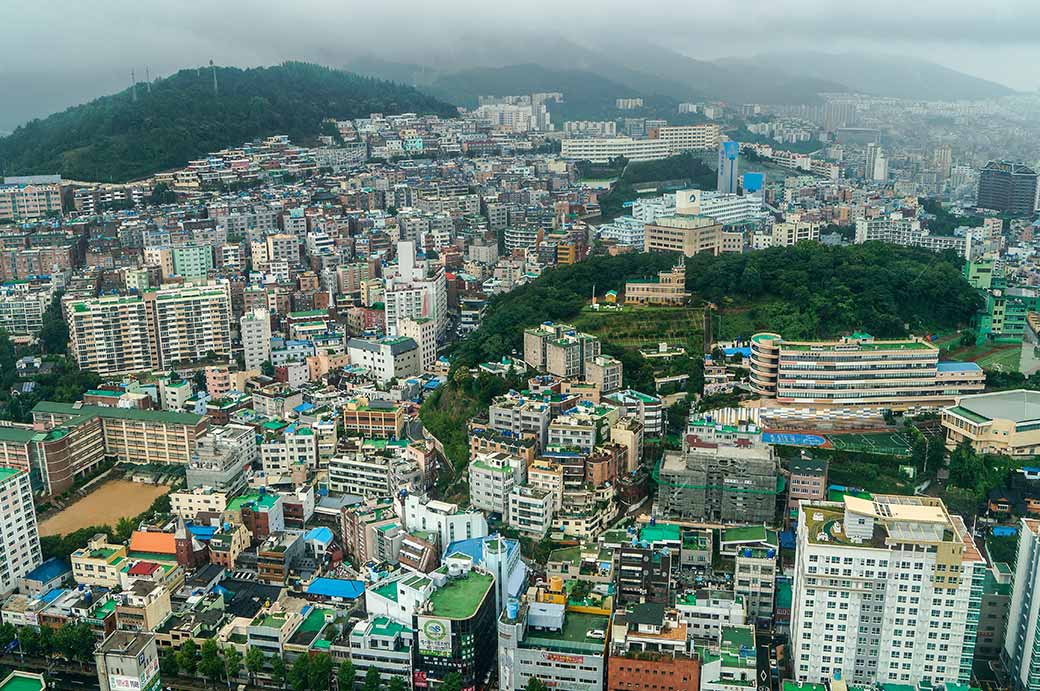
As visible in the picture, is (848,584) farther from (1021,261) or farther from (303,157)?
(303,157)

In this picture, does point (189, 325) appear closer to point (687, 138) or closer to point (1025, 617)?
point (1025, 617)

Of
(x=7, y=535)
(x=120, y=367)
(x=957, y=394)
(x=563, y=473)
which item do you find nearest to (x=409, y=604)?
(x=563, y=473)

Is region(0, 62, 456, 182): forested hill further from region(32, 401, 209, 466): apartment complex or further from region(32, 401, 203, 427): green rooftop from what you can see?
region(32, 401, 209, 466): apartment complex

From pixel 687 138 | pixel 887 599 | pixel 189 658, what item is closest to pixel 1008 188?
pixel 687 138

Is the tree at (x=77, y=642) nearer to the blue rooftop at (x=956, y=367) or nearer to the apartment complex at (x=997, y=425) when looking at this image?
the apartment complex at (x=997, y=425)

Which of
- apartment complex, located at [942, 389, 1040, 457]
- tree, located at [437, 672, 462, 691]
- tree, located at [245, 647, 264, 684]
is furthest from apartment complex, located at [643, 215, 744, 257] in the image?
tree, located at [245, 647, 264, 684]

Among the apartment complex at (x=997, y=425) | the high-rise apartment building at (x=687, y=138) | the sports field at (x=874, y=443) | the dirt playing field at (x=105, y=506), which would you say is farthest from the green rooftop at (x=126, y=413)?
the high-rise apartment building at (x=687, y=138)
